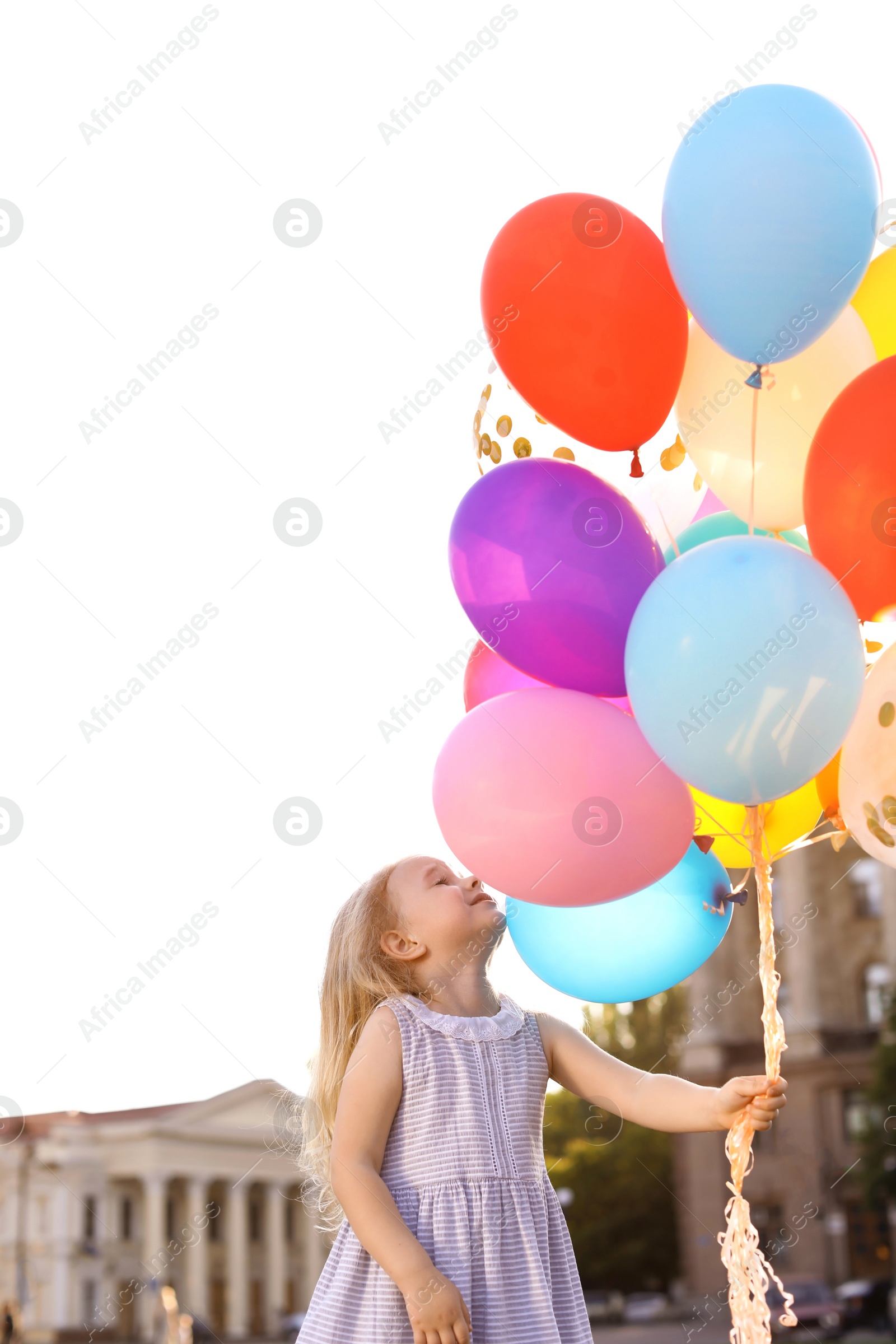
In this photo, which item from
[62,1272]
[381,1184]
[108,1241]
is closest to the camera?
[381,1184]

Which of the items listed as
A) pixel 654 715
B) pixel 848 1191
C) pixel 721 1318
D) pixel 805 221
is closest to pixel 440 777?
pixel 654 715

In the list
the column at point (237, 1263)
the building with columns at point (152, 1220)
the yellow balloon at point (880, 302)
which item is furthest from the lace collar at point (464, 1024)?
the column at point (237, 1263)

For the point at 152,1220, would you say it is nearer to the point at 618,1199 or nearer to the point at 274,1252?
the point at 274,1252

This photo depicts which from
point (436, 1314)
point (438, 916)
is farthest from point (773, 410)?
point (436, 1314)

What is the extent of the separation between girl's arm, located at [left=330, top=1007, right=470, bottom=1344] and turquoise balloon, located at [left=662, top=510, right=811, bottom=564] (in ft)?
3.79

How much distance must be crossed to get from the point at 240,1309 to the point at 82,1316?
6.08 metres

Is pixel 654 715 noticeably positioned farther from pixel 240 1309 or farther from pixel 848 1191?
pixel 240 1309

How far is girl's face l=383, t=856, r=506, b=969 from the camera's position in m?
2.58

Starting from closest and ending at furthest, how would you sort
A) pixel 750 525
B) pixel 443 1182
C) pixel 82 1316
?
pixel 443 1182 → pixel 750 525 → pixel 82 1316

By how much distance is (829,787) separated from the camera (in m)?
2.65

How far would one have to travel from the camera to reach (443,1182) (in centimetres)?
233

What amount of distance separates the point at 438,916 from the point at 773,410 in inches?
48.4

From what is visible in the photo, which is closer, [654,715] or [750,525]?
[654,715]

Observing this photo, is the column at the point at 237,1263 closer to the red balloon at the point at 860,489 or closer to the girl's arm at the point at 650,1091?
the girl's arm at the point at 650,1091
